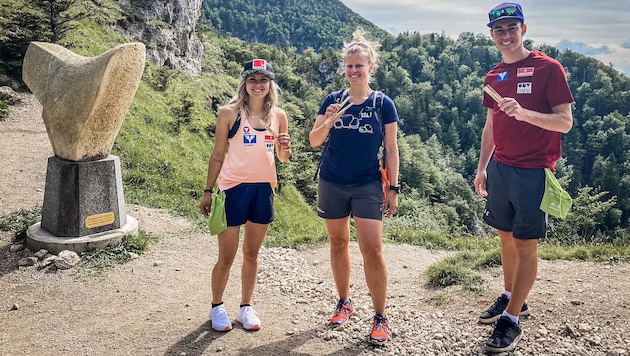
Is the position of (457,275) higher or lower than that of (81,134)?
lower

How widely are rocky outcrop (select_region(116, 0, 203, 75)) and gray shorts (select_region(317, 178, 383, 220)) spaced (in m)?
33.5

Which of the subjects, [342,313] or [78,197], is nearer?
[342,313]

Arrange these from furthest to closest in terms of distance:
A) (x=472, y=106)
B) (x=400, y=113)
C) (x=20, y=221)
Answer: (x=472, y=106), (x=400, y=113), (x=20, y=221)

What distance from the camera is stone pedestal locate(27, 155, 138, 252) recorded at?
22.5 feet

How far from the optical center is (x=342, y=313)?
498 cm

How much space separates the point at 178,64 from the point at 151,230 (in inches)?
1515

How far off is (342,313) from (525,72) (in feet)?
9.41

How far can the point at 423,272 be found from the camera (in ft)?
24.9

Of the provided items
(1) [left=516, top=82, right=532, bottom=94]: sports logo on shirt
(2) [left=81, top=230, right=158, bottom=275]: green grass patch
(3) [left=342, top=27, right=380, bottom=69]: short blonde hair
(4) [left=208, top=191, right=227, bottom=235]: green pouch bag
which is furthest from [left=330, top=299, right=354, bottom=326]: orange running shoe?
(2) [left=81, top=230, right=158, bottom=275]: green grass patch

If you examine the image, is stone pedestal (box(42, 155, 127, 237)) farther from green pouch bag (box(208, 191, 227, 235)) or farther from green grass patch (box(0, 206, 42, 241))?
green pouch bag (box(208, 191, 227, 235))

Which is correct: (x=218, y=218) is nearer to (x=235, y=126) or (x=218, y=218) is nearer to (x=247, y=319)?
(x=235, y=126)

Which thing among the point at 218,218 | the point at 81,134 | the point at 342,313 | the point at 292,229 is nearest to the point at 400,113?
the point at 292,229

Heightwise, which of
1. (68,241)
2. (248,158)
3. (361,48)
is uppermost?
A: (361,48)

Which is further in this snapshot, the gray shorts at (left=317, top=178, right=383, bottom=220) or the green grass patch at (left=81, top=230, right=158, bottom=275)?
the green grass patch at (left=81, top=230, right=158, bottom=275)
